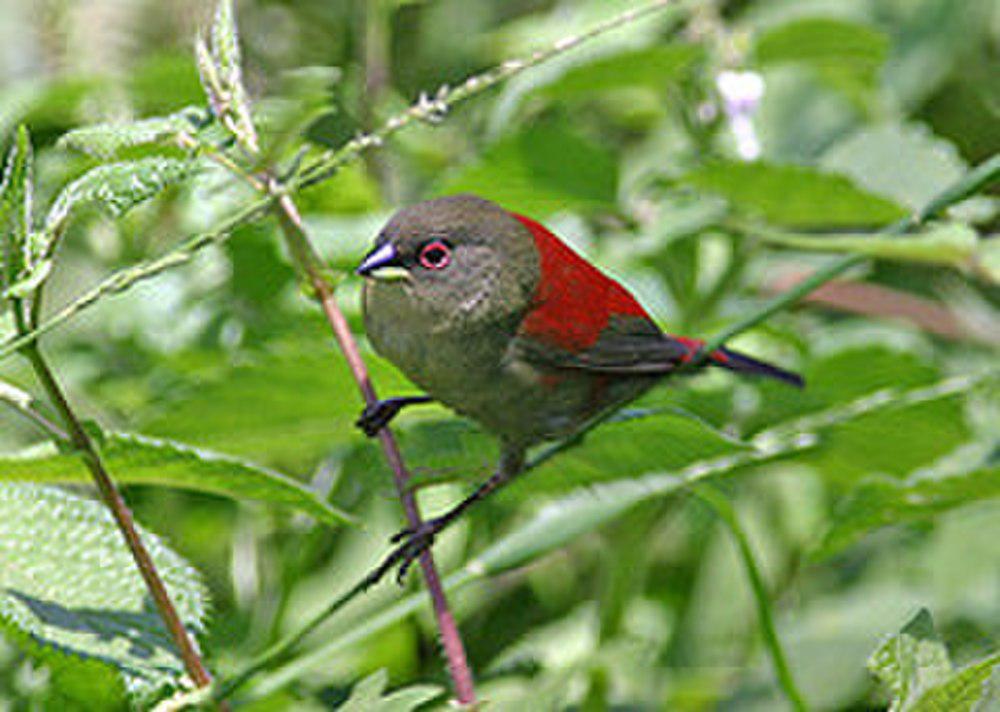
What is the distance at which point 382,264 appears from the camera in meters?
1.39

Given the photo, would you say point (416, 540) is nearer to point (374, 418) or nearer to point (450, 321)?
point (374, 418)

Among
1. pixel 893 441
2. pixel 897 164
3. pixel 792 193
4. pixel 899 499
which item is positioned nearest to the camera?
pixel 899 499

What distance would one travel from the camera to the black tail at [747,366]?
5.34 feet

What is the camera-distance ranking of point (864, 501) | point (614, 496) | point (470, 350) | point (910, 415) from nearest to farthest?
point (614, 496) < point (864, 501) < point (470, 350) < point (910, 415)

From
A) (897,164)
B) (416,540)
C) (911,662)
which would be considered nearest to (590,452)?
(416,540)

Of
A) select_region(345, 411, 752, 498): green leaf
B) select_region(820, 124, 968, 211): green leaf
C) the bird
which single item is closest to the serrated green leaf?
select_region(345, 411, 752, 498): green leaf

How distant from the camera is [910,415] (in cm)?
164

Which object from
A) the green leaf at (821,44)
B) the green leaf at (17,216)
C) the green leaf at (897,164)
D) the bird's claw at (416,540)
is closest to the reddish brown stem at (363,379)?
the bird's claw at (416,540)

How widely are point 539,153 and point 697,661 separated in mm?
1178

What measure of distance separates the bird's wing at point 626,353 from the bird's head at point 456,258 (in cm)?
10

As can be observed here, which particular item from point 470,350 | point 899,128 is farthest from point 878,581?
point 470,350

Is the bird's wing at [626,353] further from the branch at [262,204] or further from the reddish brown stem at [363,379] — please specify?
the branch at [262,204]

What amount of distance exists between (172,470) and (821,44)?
1547mm

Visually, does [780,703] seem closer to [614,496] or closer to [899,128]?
[899,128]
